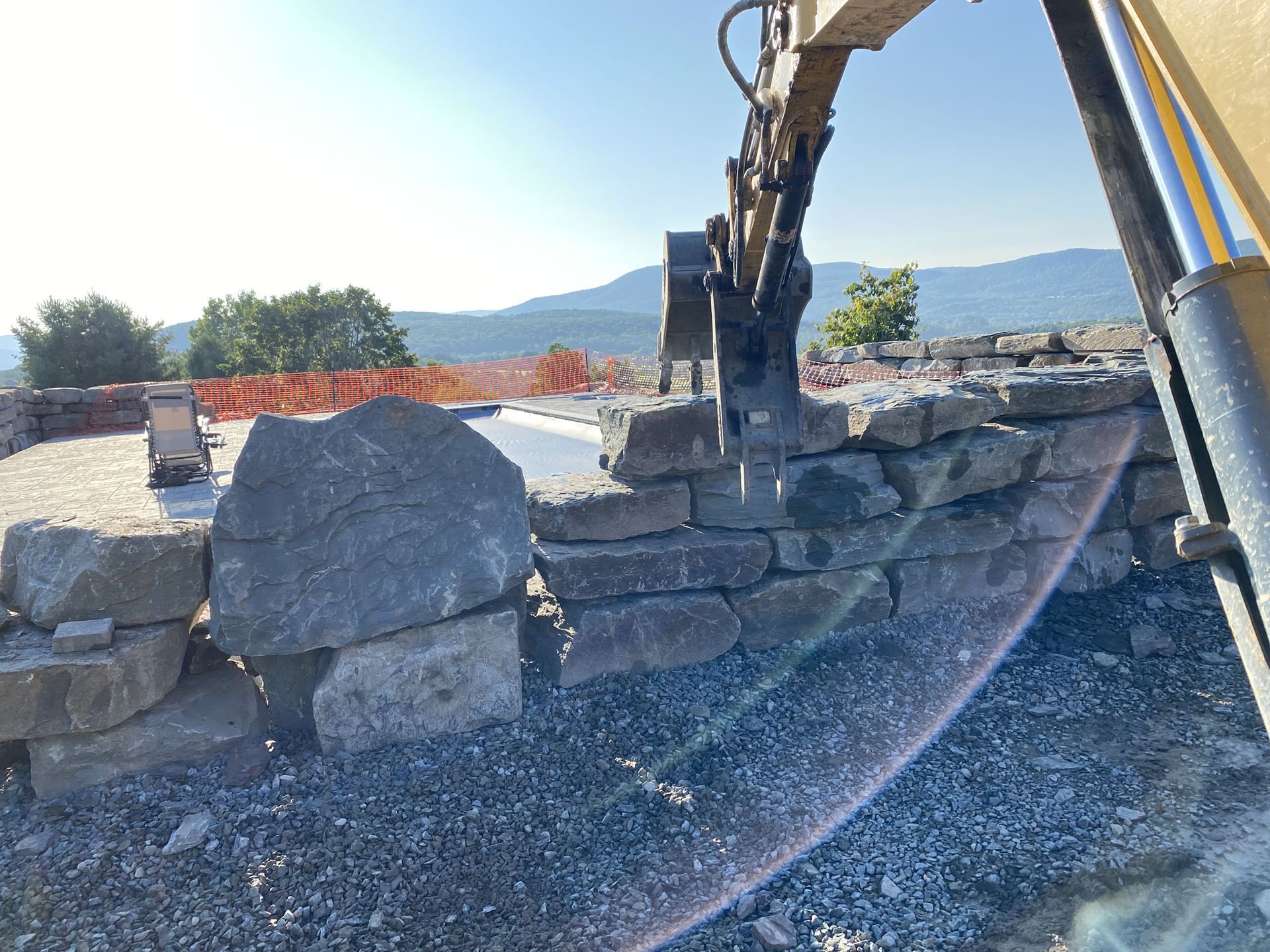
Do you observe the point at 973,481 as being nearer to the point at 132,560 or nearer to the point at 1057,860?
the point at 1057,860

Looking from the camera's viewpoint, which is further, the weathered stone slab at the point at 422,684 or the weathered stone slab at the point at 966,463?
the weathered stone slab at the point at 966,463

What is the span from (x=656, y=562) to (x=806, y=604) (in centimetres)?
99

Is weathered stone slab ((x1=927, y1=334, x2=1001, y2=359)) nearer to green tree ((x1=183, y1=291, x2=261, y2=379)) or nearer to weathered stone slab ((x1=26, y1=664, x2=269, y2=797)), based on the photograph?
weathered stone slab ((x1=26, y1=664, x2=269, y2=797))

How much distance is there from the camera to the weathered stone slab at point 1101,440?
5.09 metres

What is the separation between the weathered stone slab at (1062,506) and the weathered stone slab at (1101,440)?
0.10m

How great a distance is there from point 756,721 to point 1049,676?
170 cm

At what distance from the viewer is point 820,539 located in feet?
15.0

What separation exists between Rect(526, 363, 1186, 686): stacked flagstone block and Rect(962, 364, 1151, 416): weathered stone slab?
0.04 ft

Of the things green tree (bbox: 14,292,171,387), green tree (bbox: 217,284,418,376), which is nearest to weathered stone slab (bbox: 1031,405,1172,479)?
green tree (bbox: 14,292,171,387)

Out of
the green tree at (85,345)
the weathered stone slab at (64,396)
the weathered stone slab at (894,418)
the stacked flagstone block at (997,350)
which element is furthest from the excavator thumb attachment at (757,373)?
the green tree at (85,345)

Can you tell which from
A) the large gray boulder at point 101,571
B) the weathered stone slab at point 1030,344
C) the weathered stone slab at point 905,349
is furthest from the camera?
the weathered stone slab at point 905,349

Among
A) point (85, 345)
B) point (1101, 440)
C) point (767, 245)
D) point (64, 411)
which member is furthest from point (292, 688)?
point (85, 345)

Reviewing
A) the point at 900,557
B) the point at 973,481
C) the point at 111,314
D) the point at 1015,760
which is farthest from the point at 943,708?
the point at 111,314

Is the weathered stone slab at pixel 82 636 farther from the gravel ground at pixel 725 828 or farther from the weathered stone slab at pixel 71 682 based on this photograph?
the gravel ground at pixel 725 828
